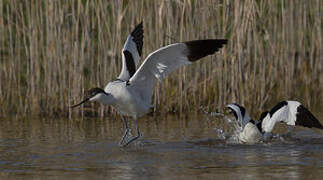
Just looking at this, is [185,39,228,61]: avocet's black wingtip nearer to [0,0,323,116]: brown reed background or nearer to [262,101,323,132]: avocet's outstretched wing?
[262,101,323,132]: avocet's outstretched wing

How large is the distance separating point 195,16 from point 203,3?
24cm

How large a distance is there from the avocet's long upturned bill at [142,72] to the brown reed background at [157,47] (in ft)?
2.49

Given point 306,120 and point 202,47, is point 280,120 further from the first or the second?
point 202,47

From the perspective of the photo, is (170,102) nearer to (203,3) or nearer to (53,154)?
(203,3)

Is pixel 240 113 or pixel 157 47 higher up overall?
pixel 157 47

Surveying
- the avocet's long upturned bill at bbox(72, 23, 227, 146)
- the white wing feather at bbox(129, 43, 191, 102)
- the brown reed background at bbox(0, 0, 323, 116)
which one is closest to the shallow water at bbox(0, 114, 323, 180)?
the brown reed background at bbox(0, 0, 323, 116)

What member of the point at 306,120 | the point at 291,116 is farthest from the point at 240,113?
the point at 306,120

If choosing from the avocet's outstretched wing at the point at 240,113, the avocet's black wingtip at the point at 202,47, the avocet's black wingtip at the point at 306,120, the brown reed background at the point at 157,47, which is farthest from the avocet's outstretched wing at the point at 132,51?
the avocet's black wingtip at the point at 306,120

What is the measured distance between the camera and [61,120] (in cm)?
1058

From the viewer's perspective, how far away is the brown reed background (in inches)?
406

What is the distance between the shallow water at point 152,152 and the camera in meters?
6.65

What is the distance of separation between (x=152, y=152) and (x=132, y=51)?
7.15 feet

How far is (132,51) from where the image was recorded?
9.85 meters

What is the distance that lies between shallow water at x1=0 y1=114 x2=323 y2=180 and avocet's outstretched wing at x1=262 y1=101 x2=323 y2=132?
0.21 meters
